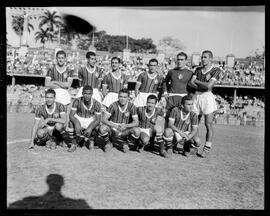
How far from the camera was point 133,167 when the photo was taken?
14.5 feet

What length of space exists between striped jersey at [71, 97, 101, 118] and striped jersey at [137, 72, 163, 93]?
1.07 metres

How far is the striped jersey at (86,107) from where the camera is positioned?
18.0 feet

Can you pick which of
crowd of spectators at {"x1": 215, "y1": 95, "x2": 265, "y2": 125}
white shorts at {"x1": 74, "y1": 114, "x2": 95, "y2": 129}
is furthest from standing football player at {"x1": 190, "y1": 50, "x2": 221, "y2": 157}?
crowd of spectators at {"x1": 215, "y1": 95, "x2": 265, "y2": 125}

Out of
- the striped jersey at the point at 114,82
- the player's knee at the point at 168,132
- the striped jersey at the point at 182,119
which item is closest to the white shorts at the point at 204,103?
the striped jersey at the point at 182,119

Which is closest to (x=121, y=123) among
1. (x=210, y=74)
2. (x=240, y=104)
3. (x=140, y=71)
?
(x=210, y=74)

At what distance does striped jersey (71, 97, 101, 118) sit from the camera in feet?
18.0

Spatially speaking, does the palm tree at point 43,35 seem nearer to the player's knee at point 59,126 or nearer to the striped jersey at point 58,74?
the striped jersey at point 58,74

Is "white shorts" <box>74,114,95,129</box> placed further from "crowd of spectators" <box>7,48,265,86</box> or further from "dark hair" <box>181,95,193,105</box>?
"crowd of spectators" <box>7,48,265,86</box>

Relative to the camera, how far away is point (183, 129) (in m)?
5.50

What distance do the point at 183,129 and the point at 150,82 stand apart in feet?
3.89

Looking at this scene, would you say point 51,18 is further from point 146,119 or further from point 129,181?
point 129,181
